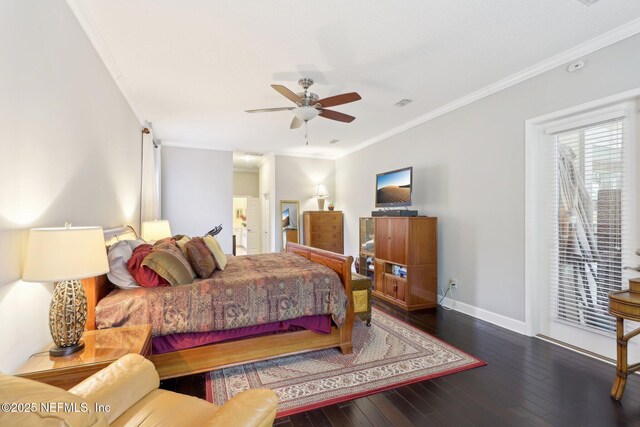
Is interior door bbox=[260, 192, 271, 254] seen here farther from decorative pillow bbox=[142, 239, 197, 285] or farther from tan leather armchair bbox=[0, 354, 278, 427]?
tan leather armchair bbox=[0, 354, 278, 427]

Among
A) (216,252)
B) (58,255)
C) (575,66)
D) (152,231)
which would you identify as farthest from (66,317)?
(575,66)

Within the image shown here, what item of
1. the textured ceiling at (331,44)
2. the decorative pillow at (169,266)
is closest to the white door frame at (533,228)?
the textured ceiling at (331,44)

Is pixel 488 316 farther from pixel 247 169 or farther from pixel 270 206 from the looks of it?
pixel 247 169

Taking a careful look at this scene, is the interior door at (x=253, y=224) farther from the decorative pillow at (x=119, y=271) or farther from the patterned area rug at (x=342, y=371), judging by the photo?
the decorative pillow at (x=119, y=271)

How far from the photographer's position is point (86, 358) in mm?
1491

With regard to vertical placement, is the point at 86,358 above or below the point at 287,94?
below

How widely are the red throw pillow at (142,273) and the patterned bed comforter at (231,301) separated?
0.20 ft

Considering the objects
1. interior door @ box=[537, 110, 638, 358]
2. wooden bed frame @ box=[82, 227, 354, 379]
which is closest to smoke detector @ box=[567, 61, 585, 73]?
interior door @ box=[537, 110, 638, 358]

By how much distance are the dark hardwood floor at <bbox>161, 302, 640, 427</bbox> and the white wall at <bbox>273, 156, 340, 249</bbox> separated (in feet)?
16.4

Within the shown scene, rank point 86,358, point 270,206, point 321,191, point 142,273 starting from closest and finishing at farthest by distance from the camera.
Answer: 1. point 86,358
2. point 142,273
3. point 321,191
4. point 270,206

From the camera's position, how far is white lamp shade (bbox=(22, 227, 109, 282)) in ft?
4.44

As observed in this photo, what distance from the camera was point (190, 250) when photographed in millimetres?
2633

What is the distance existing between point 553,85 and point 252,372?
3901 millimetres

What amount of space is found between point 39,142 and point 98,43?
141 cm
